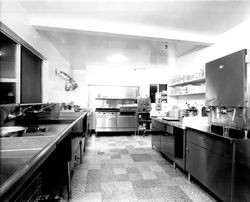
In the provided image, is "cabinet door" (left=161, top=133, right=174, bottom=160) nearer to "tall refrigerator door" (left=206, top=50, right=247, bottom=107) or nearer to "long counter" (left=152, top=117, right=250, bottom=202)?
"long counter" (left=152, top=117, right=250, bottom=202)

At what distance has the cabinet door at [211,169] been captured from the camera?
153 centimetres

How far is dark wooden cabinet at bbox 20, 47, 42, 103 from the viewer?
7.46ft

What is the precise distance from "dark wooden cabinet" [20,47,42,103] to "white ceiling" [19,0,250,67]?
0.49 m

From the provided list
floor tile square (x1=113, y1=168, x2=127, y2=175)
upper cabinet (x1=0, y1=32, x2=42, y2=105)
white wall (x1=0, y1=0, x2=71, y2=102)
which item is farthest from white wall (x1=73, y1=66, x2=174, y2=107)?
floor tile square (x1=113, y1=168, x2=127, y2=175)

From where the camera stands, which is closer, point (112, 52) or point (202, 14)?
point (202, 14)

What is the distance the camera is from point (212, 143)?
5.65 ft

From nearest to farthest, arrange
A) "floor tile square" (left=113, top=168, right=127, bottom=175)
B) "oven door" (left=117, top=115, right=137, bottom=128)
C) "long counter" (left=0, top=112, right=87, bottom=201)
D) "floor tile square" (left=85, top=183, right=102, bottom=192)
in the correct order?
"long counter" (left=0, top=112, right=87, bottom=201) < "floor tile square" (left=85, top=183, right=102, bottom=192) < "floor tile square" (left=113, top=168, right=127, bottom=175) < "oven door" (left=117, top=115, right=137, bottom=128)

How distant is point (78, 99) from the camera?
19.0ft

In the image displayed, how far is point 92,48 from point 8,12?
1956 millimetres

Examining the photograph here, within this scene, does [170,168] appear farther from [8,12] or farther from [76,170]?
[8,12]

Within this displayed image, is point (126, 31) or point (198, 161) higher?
point (126, 31)

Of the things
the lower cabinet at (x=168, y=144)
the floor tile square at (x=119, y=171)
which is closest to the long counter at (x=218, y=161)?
the lower cabinet at (x=168, y=144)

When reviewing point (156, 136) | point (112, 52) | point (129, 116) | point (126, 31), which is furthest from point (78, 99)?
point (126, 31)

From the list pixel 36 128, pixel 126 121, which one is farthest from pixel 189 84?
pixel 36 128
